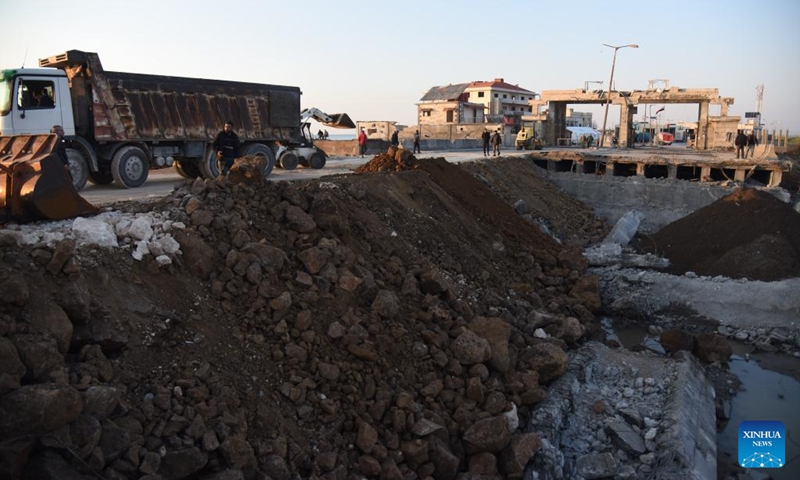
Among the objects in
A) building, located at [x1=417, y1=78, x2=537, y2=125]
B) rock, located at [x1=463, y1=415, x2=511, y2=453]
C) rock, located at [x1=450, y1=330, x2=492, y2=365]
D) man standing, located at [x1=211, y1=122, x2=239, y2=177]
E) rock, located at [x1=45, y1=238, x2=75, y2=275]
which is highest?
building, located at [x1=417, y1=78, x2=537, y2=125]

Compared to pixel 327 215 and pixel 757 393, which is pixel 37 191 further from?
pixel 757 393

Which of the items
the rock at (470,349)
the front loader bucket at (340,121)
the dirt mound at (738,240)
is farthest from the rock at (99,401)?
the front loader bucket at (340,121)

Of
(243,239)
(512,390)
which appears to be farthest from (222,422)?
(512,390)

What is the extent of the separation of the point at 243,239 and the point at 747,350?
941cm

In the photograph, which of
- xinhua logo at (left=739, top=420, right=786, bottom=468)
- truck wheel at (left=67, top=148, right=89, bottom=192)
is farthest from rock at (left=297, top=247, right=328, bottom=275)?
truck wheel at (left=67, top=148, right=89, bottom=192)

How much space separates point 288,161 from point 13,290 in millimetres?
13495

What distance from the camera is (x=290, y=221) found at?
8.45 metres

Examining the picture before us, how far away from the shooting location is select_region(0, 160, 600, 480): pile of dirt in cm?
471

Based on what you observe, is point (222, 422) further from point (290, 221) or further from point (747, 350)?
point (747, 350)

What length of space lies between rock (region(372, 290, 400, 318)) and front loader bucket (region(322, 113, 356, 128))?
14.7 m

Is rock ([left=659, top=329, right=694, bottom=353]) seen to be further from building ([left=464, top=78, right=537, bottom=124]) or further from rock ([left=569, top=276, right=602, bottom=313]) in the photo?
building ([left=464, top=78, right=537, bottom=124])

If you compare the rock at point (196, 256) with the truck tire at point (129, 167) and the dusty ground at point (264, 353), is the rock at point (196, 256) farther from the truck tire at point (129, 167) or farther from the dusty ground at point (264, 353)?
the truck tire at point (129, 167)

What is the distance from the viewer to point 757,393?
9250 mm

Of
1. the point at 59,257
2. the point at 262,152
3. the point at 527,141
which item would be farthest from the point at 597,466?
the point at 527,141
